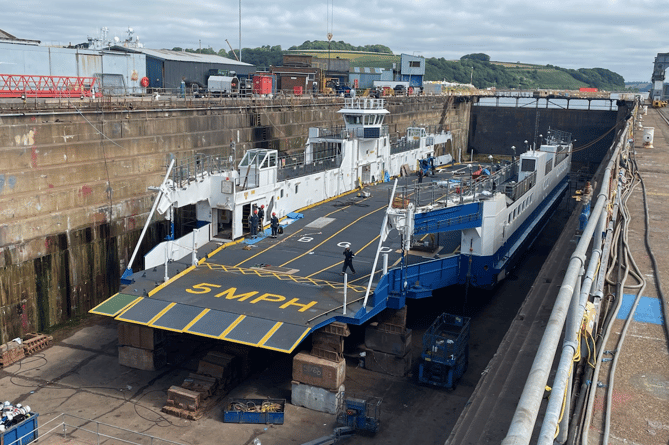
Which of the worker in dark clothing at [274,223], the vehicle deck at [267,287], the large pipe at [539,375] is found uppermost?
the large pipe at [539,375]

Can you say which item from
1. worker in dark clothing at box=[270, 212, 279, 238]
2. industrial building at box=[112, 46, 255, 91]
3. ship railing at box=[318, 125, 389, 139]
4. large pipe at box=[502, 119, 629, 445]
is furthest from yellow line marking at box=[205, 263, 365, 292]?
industrial building at box=[112, 46, 255, 91]

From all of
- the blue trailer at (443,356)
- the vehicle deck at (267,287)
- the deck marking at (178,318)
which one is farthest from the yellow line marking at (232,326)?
the blue trailer at (443,356)

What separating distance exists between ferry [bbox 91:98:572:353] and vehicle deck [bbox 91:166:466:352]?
45 mm

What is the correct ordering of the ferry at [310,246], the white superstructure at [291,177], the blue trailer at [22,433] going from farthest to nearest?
1. the white superstructure at [291,177]
2. the ferry at [310,246]
3. the blue trailer at [22,433]

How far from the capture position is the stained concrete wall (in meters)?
21.9

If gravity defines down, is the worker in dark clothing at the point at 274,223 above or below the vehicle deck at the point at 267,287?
above

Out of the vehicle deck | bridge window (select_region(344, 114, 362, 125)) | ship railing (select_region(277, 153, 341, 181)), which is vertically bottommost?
the vehicle deck

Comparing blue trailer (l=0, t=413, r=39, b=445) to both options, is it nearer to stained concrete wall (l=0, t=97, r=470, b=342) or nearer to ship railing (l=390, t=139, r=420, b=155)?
stained concrete wall (l=0, t=97, r=470, b=342)

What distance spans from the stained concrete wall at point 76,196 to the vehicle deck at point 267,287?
5.02 m

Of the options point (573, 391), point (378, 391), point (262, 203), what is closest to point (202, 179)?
point (262, 203)

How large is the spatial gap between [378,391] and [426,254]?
610cm

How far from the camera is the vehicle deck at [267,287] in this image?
17.2 m

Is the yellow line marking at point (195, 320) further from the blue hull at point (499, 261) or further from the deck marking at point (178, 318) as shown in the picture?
the blue hull at point (499, 261)

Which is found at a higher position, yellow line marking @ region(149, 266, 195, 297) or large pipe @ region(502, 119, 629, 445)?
large pipe @ region(502, 119, 629, 445)
